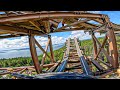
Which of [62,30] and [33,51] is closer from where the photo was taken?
[33,51]

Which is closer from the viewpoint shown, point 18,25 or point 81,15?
point 81,15

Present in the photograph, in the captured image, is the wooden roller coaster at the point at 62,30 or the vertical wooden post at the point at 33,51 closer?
the wooden roller coaster at the point at 62,30

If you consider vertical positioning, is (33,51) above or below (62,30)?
below

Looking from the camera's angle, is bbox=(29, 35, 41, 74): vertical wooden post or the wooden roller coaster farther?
bbox=(29, 35, 41, 74): vertical wooden post
